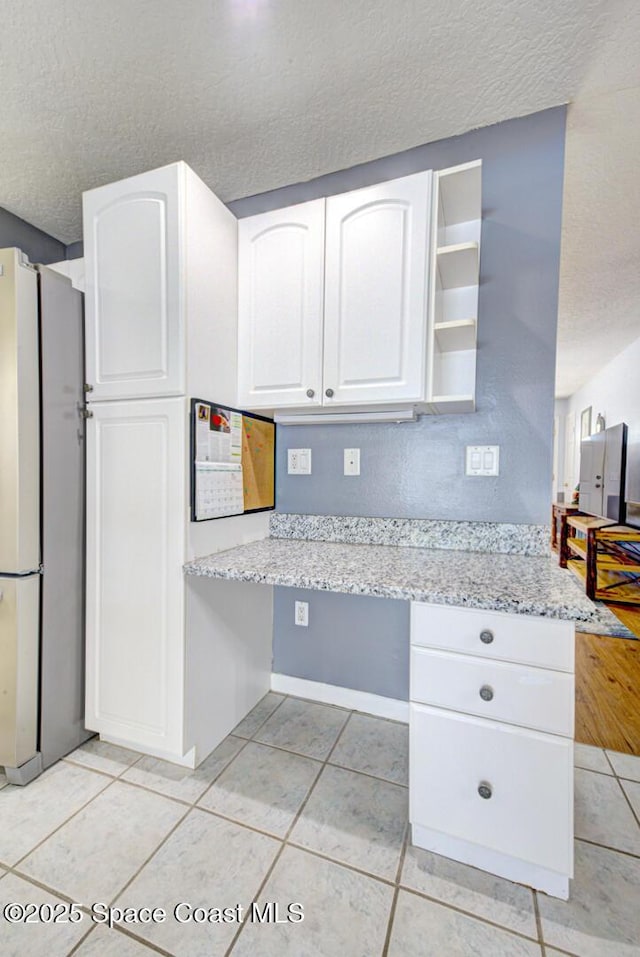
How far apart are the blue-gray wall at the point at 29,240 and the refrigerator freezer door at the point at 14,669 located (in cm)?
174

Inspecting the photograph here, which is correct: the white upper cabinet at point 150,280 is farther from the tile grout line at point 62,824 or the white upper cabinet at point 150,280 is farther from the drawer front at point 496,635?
the tile grout line at point 62,824

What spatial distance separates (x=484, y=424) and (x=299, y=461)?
816mm

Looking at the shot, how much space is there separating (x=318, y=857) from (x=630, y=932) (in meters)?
0.77

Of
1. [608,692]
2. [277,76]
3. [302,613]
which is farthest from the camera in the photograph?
[608,692]

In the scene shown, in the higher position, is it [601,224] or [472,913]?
[601,224]

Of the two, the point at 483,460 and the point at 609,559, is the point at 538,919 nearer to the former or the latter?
the point at 483,460

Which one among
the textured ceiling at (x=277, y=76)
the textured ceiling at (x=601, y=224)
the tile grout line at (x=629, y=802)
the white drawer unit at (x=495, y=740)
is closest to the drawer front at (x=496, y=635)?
the white drawer unit at (x=495, y=740)

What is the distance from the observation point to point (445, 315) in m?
1.59

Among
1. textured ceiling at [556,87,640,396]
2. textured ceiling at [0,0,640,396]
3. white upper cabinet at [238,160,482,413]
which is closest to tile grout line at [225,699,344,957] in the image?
white upper cabinet at [238,160,482,413]

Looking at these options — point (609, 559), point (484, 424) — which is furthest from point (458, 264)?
point (609, 559)

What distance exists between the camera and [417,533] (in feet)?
5.39

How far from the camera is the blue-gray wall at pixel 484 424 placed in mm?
1486

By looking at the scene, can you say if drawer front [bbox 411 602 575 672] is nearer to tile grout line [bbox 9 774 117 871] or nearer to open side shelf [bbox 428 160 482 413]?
open side shelf [bbox 428 160 482 413]

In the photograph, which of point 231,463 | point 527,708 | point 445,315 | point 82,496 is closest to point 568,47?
point 445,315
